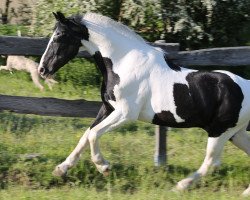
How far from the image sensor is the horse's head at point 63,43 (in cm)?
677

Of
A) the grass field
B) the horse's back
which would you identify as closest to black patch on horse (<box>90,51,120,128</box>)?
the horse's back

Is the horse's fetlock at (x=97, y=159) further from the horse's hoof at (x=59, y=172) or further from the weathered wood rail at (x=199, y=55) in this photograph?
the weathered wood rail at (x=199, y=55)

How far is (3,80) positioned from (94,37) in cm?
720

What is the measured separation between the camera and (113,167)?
741 cm

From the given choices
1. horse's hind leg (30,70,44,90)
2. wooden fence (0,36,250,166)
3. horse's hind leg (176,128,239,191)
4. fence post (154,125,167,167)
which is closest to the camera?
horse's hind leg (176,128,239,191)

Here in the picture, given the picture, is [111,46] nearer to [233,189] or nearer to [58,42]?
[58,42]

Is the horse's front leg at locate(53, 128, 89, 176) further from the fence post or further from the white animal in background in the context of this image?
the white animal in background

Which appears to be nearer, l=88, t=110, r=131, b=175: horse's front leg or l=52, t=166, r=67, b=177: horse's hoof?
l=88, t=110, r=131, b=175: horse's front leg

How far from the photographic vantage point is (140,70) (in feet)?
22.0

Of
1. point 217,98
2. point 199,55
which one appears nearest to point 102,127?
point 217,98

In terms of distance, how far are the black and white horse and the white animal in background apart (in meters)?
5.81

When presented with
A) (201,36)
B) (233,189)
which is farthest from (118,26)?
(201,36)

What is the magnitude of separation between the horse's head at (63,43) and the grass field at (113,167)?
1178 millimetres

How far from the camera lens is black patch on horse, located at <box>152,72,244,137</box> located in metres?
6.73
